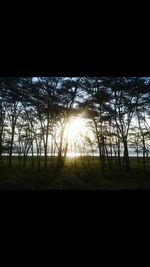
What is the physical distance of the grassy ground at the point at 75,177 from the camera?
408 cm

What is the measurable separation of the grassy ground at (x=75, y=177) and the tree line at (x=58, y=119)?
0.14 m

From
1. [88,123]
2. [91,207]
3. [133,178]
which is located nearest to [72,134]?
[88,123]

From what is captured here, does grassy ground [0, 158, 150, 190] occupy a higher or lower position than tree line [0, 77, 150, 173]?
lower

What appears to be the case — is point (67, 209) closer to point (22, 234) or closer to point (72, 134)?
point (22, 234)

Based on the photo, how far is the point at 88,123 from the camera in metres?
3.97

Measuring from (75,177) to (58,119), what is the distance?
3.92ft

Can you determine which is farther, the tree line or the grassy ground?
the grassy ground

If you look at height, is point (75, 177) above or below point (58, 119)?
below

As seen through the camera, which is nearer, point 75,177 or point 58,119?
point 58,119

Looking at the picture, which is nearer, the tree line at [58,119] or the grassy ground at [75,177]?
the tree line at [58,119]

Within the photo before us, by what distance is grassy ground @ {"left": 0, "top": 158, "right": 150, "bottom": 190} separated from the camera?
4.08m

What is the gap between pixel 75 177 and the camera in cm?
412

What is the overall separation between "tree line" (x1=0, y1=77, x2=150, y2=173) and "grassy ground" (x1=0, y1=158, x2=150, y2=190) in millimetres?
145
